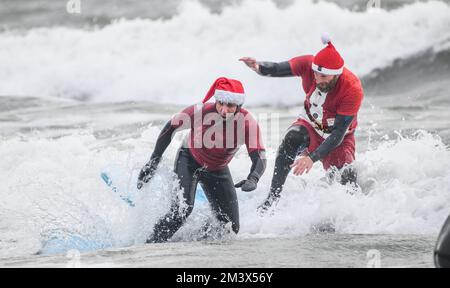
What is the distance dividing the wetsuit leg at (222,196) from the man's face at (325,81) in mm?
928

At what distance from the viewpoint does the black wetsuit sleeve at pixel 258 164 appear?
246 inches

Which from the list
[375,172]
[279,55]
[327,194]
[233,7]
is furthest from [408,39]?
[327,194]

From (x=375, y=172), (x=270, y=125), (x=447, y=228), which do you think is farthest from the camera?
(x=270, y=125)

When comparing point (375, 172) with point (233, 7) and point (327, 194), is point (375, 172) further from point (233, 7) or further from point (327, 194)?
point (233, 7)

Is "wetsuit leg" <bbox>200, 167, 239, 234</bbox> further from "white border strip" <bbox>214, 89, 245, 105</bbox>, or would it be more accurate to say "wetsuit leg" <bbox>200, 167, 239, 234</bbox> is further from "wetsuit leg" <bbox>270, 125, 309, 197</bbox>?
"white border strip" <bbox>214, 89, 245, 105</bbox>

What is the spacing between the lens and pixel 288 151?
6.91 m

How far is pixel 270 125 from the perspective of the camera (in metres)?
12.8

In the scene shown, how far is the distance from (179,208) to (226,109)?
778mm

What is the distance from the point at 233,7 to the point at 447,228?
1612 cm

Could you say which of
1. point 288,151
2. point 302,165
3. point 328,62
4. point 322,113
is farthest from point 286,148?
point 302,165

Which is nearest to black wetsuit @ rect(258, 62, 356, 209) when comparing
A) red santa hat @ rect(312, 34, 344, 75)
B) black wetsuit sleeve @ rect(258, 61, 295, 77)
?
black wetsuit sleeve @ rect(258, 61, 295, 77)

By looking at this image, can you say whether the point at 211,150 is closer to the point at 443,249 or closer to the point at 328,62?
the point at 328,62

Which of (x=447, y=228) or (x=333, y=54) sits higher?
(x=333, y=54)

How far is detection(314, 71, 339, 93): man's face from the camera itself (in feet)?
21.7
